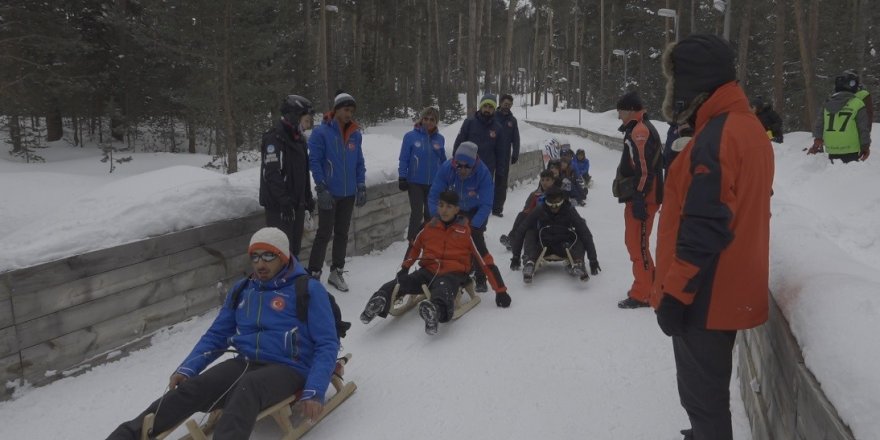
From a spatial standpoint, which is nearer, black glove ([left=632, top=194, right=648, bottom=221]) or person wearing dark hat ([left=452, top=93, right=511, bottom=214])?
black glove ([left=632, top=194, right=648, bottom=221])

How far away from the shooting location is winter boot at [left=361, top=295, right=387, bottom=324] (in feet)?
16.3

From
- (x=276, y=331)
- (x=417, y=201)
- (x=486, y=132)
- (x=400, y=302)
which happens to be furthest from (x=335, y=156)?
(x=486, y=132)

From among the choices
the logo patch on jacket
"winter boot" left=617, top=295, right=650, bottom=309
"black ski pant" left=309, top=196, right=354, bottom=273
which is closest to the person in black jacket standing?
"black ski pant" left=309, top=196, right=354, bottom=273

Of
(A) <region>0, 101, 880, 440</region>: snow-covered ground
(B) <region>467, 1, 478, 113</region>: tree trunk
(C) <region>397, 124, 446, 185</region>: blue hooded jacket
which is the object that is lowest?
(A) <region>0, 101, 880, 440</region>: snow-covered ground

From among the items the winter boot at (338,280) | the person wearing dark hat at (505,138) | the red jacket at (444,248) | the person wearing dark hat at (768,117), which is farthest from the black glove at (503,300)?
the person wearing dark hat at (768,117)

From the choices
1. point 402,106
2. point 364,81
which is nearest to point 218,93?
point 364,81

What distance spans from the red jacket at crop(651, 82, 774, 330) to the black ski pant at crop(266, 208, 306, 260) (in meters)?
4.11

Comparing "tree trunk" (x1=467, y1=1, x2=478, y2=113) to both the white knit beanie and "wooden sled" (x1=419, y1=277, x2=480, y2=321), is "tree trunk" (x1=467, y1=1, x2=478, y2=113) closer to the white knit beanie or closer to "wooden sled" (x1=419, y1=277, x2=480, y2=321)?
"wooden sled" (x1=419, y1=277, x2=480, y2=321)

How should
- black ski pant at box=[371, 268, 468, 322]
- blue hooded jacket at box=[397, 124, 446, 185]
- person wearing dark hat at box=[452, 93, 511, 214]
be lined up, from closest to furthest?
black ski pant at box=[371, 268, 468, 322], blue hooded jacket at box=[397, 124, 446, 185], person wearing dark hat at box=[452, 93, 511, 214]

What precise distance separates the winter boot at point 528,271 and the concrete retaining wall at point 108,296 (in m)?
3.05

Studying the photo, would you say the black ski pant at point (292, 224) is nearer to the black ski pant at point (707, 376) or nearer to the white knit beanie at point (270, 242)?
the white knit beanie at point (270, 242)

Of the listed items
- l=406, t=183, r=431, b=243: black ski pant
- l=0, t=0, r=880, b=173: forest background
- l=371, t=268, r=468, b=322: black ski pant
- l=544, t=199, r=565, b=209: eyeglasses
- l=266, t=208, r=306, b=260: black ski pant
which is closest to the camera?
l=371, t=268, r=468, b=322: black ski pant

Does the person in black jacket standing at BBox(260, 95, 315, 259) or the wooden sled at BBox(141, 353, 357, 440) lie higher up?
the person in black jacket standing at BBox(260, 95, 315, 259)

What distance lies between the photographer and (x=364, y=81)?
25.5 metres
